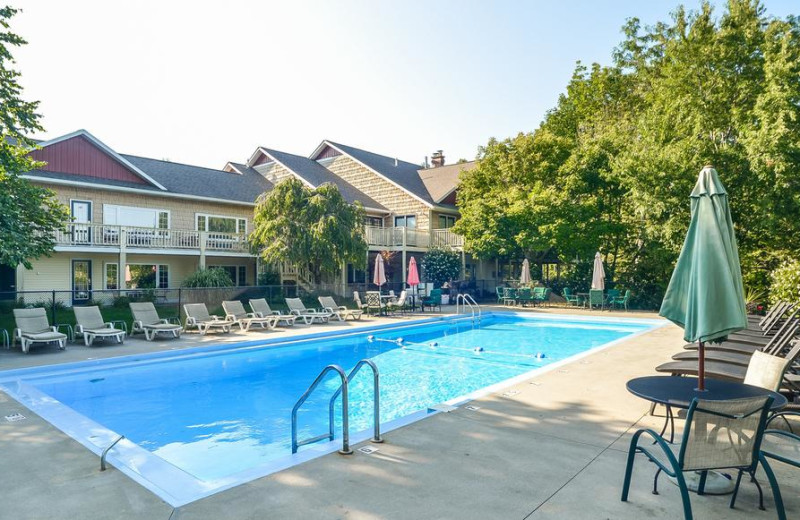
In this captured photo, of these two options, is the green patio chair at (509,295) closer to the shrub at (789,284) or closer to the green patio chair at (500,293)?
the green patio chair at (500,293)

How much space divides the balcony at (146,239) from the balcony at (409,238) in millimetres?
6358

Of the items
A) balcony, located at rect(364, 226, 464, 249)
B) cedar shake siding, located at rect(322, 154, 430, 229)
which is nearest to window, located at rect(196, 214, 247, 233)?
balcony, located at rect(364, 226, 464, 249)

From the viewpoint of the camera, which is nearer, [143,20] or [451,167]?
[143,20]

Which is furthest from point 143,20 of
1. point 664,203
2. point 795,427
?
point 664,203

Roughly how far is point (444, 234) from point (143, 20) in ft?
61.4

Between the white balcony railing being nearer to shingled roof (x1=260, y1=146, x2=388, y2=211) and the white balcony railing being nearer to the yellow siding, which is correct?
shingled roof (x1=260, y1=146, x2=388, y2=211)

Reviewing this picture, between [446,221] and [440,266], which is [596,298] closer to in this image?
[440,266]

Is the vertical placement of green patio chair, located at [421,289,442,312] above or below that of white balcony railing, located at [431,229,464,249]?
below

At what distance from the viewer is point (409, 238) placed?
26.2 m

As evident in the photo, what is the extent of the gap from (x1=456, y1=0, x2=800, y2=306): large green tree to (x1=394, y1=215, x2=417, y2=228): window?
3.06 meters

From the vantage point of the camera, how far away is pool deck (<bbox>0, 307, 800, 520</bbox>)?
3.52 meters

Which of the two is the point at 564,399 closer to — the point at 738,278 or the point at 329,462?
the point at 738,278

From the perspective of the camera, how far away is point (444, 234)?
27125mm

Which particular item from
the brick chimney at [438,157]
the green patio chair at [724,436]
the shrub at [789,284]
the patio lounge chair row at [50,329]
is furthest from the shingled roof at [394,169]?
the green patio chair at [724,436]
